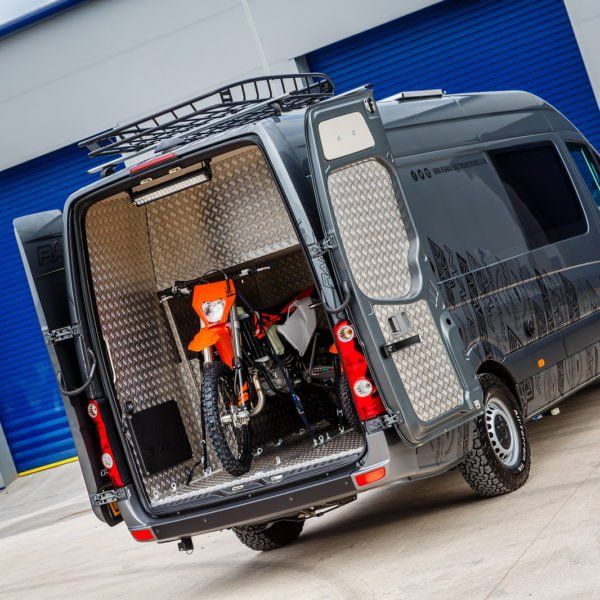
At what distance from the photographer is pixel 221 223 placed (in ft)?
26.1

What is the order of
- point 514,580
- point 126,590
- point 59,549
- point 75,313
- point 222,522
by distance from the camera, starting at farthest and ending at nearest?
point 59,549 → point 126,590 → point 75,313 → point 222,522 → point 514,580

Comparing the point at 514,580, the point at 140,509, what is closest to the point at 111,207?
the point at 140,509

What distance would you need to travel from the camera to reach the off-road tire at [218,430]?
6977 millimetres

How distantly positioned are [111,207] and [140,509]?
196 cm

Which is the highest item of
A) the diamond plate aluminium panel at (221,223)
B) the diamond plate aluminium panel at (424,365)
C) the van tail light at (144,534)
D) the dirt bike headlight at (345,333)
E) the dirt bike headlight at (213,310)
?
the diamond plate aluminium panel at (221,223)

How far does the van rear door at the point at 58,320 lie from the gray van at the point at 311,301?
13 millimetres

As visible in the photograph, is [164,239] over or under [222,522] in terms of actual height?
over

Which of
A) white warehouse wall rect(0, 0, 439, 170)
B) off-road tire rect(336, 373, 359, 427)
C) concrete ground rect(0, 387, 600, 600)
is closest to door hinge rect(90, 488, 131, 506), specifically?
concrete ground rect(0, 387, 600, 600)

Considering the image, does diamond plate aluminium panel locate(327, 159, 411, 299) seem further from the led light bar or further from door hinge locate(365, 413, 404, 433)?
the led light bar

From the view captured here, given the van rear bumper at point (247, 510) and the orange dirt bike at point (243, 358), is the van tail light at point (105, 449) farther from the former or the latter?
the orange dirt bike at point (243, 358)

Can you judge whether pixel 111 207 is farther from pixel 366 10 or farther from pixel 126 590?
pixel 366 10

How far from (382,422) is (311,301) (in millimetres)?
2137

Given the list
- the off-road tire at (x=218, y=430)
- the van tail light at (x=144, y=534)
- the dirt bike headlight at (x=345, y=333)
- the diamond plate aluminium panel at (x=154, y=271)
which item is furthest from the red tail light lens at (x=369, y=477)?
the diamond plate aluminium panel at (x=154, y=271)

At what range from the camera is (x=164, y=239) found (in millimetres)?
7922
